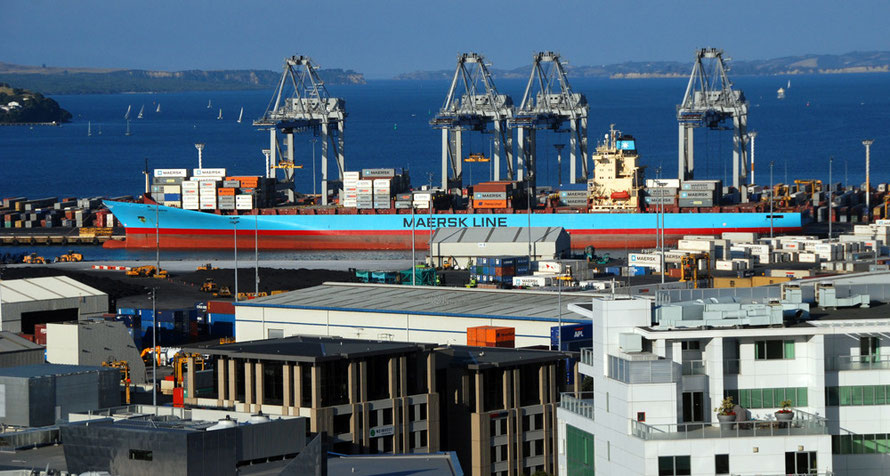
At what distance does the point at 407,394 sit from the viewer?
3950 centimetres

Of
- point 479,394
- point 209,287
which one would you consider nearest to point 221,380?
point 479,394

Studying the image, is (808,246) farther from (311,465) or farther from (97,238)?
(311,465)

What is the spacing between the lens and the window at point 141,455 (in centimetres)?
2684

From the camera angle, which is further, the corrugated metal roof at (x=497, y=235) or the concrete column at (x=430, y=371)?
the corrugated metal roof at (x=497, y=235)

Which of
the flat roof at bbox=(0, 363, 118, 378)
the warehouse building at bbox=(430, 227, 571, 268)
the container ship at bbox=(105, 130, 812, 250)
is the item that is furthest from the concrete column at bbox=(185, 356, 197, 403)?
the container ship at bbox=(105, 130, 812, 250)

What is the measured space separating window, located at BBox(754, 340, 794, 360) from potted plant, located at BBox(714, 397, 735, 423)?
0.98 m

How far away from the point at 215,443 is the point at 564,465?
5.54 m

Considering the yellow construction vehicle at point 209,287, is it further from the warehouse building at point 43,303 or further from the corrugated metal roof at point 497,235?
the warehouse building at point 43,303

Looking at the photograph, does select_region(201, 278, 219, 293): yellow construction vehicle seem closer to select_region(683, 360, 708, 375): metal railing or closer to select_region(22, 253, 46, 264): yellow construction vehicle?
select_region(22, 253, 46, 264): yellow construction vehicle

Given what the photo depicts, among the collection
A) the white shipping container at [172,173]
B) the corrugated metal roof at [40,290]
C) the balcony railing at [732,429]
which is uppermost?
the white shipping container at [172,173]

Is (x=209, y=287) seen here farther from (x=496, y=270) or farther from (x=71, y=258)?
(x=71, y=258)

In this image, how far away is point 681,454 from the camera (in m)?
23.7

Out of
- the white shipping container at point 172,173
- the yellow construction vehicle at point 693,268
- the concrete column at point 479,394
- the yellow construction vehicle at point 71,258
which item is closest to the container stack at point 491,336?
the concrete column at point 479,394

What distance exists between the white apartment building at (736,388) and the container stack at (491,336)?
965 inches
